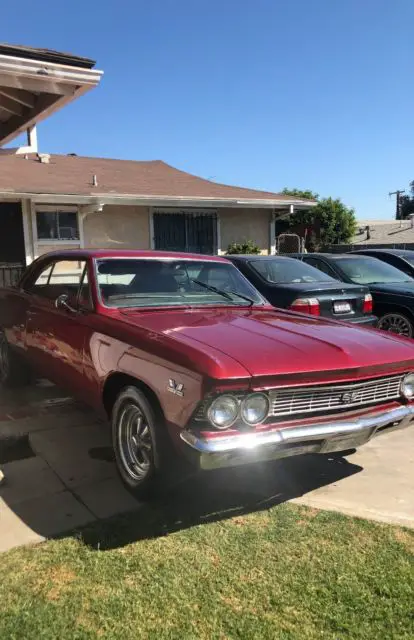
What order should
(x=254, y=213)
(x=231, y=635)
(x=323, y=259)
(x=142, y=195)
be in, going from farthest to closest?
1. (x=254, y=213)
2. (x=142, y=195)
3. (x=323, y=259)
4. (x=231, y=635)

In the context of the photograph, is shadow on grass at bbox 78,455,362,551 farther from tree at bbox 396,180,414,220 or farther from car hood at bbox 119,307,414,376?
tree at bbox 396,180,414,220

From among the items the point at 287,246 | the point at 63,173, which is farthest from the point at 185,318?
the point at 287,246

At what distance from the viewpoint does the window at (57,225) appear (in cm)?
1231

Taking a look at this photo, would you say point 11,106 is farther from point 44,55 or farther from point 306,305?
point 306,305

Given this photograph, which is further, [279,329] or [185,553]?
[279,329]

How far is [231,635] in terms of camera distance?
2344mm

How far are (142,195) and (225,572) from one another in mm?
10803

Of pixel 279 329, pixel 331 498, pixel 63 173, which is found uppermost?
pixel 63 173

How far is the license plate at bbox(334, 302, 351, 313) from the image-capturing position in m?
7.30

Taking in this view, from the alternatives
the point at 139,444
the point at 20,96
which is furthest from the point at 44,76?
the point at 139,444

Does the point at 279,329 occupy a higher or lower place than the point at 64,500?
higher

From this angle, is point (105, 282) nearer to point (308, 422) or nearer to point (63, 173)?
point (308, 422)

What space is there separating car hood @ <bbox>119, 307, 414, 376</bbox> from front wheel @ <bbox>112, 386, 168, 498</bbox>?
47 cm

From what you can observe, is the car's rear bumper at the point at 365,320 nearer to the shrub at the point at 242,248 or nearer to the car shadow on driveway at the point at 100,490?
the car shadow on driveway at the point at 100,490
